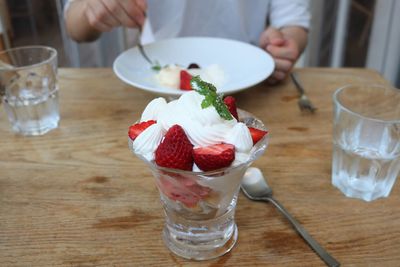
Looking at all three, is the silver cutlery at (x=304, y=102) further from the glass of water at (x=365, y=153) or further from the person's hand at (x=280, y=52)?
the glass of water at (x=365, y=153)

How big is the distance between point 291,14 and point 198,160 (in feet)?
2.87

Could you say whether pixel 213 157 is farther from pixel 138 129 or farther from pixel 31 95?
pixel 31 95

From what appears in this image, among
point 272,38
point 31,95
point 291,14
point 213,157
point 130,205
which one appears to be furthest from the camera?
point 291,14

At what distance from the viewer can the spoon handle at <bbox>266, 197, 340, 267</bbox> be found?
0.51 metres

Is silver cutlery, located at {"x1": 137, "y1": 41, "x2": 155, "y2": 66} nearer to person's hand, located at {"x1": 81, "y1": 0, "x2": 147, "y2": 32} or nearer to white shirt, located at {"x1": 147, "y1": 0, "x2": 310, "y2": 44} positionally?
person's hand, located at {"x1": 81, "y1": 0, "x2": 147, "y2": 32}

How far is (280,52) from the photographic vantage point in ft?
3.28

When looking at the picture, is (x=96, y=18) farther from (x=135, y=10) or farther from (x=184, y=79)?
(x=184, y=79)

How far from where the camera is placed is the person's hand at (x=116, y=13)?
0.93 metres

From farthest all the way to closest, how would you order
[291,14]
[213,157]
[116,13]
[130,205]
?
[291,14] < [116,13] < [130,205] < [213,157]

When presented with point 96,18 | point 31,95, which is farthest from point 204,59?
point 31,95

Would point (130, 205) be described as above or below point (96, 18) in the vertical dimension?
below

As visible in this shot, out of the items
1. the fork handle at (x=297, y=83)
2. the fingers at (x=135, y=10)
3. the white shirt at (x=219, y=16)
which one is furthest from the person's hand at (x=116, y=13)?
the fork handle at (x=297, y=83)

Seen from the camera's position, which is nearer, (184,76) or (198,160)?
(198,160)

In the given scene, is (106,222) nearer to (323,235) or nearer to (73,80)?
(323,235)
